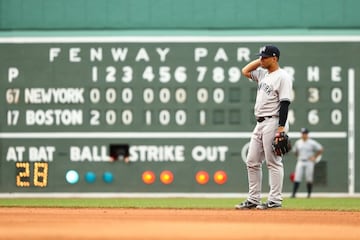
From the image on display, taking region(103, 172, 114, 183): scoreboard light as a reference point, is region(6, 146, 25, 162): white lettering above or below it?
above

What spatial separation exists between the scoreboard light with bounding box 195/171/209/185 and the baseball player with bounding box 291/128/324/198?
4.76 feet

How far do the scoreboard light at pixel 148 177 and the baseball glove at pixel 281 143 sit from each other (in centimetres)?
721

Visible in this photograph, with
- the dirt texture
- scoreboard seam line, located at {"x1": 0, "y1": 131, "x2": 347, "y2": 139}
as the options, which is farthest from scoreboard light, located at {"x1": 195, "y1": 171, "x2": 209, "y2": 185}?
the dirt texture

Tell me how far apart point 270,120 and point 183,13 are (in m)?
Answer: 7.35

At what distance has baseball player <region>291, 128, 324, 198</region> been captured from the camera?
19375 millimetres

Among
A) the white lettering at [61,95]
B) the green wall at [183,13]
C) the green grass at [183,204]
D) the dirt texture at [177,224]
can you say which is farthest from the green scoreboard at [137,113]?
the dirt texture at [177,224]

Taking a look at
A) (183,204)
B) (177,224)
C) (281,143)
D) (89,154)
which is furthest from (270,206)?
(89,154)

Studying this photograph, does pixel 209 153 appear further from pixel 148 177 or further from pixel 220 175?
pixel 148 177

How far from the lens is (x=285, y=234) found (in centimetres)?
948

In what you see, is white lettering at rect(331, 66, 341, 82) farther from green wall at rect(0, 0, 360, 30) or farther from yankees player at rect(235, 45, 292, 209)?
yankees player at rect(235, 45, 292, 209)

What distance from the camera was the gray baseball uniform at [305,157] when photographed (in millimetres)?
19370

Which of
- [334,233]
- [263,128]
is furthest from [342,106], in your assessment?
[334,233]

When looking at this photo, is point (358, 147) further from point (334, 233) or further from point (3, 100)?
point (334, 233)

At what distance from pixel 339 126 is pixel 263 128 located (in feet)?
23.9
